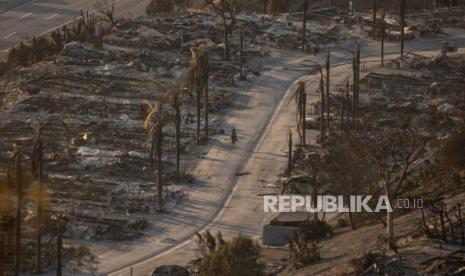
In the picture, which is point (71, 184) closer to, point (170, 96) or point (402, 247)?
point (170, 96)

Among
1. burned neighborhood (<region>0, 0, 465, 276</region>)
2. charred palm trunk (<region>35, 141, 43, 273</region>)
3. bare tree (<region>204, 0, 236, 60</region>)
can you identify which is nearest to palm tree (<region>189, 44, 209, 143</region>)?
burned neighborhood (<region>0, 0, 465, 276</region>)

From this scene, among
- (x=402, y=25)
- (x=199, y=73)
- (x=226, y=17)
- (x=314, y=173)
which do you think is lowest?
(x=314, y=173)

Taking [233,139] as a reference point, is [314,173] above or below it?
above

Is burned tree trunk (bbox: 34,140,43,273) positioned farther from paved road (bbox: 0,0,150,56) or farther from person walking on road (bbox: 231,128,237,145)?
paved road (bbox: 0,0,150,56)

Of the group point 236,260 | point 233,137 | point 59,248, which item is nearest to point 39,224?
point 59,248

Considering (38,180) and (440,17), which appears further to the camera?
(440,17)

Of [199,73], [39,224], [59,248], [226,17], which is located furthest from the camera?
[226,17]

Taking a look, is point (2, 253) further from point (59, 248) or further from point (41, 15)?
point (41, 15)

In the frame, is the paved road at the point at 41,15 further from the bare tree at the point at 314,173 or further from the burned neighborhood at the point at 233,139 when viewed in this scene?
the bare tree at the point at 314,173
